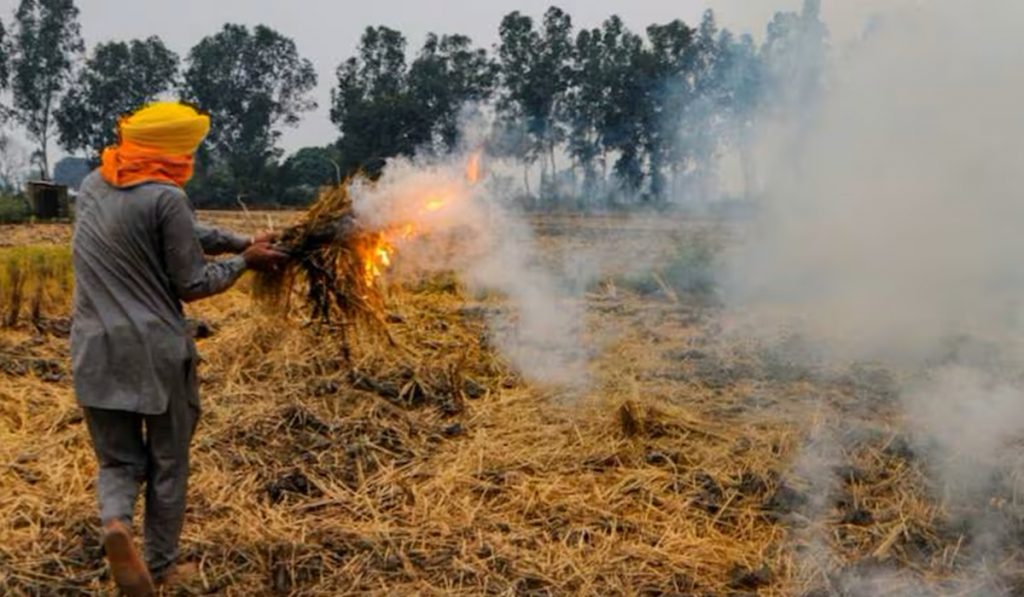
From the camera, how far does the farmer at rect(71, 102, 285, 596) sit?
10.9 feet

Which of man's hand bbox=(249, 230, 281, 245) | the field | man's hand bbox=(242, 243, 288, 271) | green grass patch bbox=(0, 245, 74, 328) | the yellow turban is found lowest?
the field

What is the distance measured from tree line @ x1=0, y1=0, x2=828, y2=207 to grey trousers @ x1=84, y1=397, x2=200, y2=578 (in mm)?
Answer: 1856

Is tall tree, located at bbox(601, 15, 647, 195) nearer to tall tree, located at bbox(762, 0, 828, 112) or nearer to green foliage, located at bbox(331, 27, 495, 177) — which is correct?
green foliage, located at bbox(331, 27, 495, 177)

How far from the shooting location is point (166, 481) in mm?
3502

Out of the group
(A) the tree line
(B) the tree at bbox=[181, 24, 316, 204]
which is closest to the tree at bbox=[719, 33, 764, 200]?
(A) the tree line

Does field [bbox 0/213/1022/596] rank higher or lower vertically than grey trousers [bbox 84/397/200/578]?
lower

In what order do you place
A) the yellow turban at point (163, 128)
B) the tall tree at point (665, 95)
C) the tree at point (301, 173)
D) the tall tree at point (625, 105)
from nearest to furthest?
the yellow turban at point (163, 128) → the tall tree at point (665, 95) → the tall tree at point (625, 105) → the tree at point (301, 173)

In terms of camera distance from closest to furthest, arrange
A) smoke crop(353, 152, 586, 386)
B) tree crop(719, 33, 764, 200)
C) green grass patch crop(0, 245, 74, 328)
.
→ smoke crop(353, 152, 586, 386), green grass patch crop(0, 245, 74, 328), tree crop(719, 33, 764, 200)

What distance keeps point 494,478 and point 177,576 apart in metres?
1.65

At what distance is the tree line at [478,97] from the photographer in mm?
16766

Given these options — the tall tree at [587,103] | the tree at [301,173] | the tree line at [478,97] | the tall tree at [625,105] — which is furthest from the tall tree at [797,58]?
the tree at [301,173]

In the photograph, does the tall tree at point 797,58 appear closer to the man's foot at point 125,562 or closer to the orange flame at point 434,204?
the orange flame at point 434,204

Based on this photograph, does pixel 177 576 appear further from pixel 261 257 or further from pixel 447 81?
pixel 447 81

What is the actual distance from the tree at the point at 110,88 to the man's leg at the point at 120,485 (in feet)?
169
